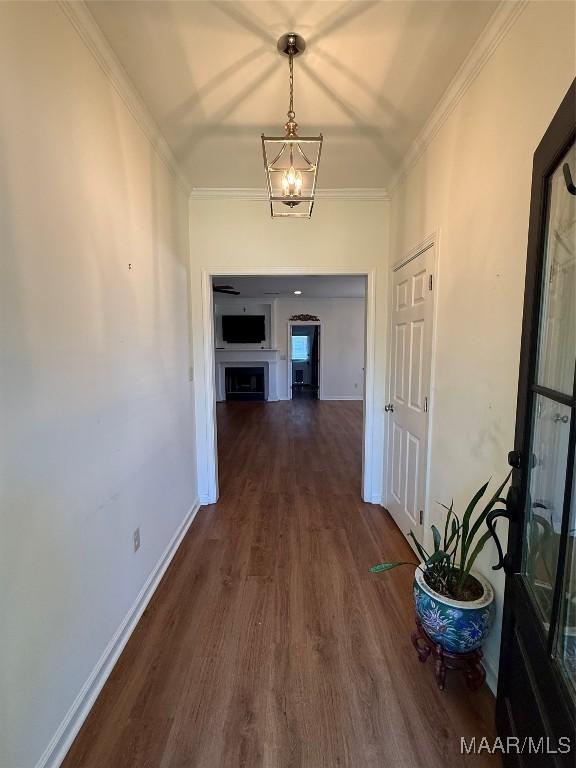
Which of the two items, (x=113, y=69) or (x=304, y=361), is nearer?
(x=113, y=69)

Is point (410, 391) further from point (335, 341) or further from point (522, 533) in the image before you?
point (335, 341)

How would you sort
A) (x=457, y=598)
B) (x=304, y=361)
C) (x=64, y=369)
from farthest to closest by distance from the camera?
1. (x=304, y=361)
2. (x=457, y=598)
3. (x=64, y=369)

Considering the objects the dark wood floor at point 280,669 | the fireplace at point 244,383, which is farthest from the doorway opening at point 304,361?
the dark wood floor at point 280,669

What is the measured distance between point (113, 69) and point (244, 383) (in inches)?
290

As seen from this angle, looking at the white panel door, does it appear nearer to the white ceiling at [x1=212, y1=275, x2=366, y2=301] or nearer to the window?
the white ceiling at [x1=212, y1=275, x2=366, y2=301]

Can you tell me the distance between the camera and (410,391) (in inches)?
94.3

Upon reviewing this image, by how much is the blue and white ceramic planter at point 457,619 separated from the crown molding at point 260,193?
2727 mm

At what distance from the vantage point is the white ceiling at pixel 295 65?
4.34 feet

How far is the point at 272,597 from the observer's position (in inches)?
75.8

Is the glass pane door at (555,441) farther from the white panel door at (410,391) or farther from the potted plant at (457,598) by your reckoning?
the white panel door at (410,391)

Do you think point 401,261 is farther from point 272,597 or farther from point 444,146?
point 272,597

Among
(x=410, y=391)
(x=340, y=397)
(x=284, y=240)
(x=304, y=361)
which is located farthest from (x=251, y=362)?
(x=410, y=391)

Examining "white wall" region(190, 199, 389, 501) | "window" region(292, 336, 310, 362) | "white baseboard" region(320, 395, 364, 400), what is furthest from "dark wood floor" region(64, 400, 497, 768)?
"window" region(292, 336, 310, 362)

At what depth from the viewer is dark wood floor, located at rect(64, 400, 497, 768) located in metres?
1.20
